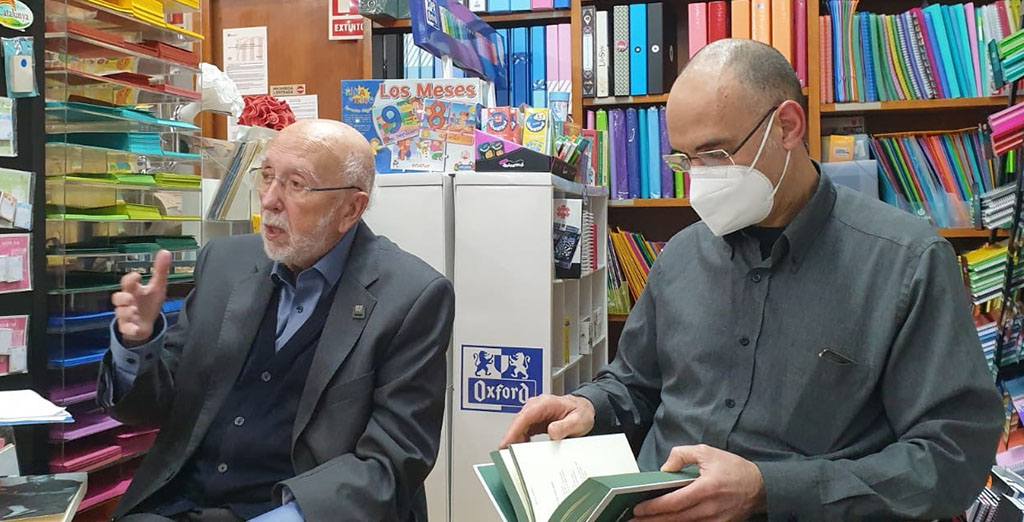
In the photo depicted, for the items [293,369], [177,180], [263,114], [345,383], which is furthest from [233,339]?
[263,114]

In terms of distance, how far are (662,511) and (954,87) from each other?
8.75 ft

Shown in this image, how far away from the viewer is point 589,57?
346cm

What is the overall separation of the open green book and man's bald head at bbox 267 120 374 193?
75 cm

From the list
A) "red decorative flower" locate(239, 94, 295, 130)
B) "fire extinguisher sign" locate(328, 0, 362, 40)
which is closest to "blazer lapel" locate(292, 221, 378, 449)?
"red decorative flower" locate(239, 94, 295, 130)

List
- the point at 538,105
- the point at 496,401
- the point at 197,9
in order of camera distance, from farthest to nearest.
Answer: the point at 538,105
the point at 197,9
the point at 496,401

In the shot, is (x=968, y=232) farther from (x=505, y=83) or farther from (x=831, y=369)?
(x=831, y=369)

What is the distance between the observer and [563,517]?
3.55 ft

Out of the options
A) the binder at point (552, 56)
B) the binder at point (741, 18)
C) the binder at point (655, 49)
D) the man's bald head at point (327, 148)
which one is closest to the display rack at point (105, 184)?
the man's bald head at point (327, 148)

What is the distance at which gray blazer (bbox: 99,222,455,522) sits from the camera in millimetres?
1529

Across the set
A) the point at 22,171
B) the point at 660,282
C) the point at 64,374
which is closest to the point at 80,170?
the point at 22,171

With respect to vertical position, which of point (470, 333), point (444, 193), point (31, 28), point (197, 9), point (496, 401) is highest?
point (197, 9)

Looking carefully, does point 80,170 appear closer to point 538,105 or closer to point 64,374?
point 64,374

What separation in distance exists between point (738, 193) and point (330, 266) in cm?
83

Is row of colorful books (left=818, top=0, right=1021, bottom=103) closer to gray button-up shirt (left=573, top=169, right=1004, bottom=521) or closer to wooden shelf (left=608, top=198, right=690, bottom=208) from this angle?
wooden shelf (left=608, top=198, right=690, bottom=208)
